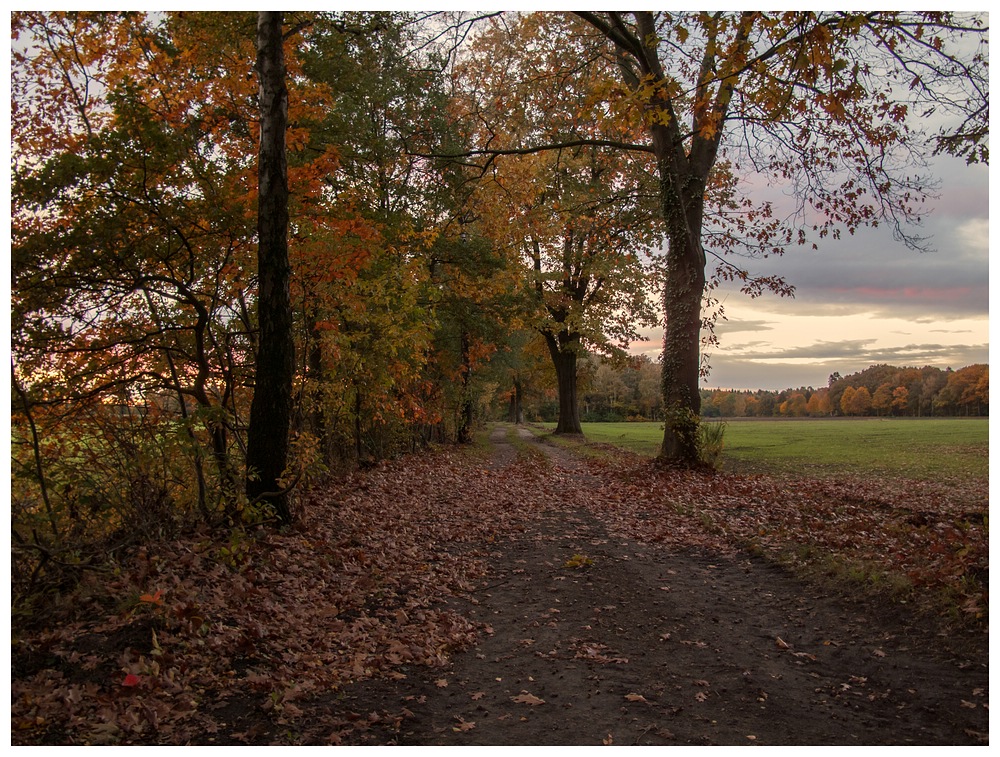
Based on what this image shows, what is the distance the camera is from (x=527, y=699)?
14.2 ft

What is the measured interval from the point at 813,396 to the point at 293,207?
69255mm

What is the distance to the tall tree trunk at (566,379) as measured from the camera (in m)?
34.1

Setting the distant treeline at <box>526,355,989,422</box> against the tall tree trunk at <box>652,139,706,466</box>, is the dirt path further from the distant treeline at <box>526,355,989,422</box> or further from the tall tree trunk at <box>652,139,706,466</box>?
the distant treeline at <box>526,355,989,422</box>

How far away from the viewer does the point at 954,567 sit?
18.7 feet

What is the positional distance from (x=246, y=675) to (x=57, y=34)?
9092 millimetres

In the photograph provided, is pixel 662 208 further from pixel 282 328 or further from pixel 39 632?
pixel 39 632

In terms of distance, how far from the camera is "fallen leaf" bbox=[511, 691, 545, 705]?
4277 millimetres

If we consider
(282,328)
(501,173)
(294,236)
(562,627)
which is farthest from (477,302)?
(562,627)

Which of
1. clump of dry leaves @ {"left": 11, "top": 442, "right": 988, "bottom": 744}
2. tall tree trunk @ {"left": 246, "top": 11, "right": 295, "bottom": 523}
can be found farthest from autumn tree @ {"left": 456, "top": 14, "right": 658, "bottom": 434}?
clump of dry leaves @ {"left": 11, "top": 442, "right": 988, "bottom": 744}

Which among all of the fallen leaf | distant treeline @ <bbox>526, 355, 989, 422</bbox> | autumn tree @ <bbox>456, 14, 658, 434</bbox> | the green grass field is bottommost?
the fallen leaf

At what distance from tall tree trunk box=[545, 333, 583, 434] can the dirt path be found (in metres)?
26.7

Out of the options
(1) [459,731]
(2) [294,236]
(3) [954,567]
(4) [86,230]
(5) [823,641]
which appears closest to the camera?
(1) [459,731]

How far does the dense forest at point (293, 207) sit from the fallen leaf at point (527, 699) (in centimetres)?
399

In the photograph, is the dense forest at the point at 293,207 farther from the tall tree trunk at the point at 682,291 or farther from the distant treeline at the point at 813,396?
the distant treeline at the point at 813,396
